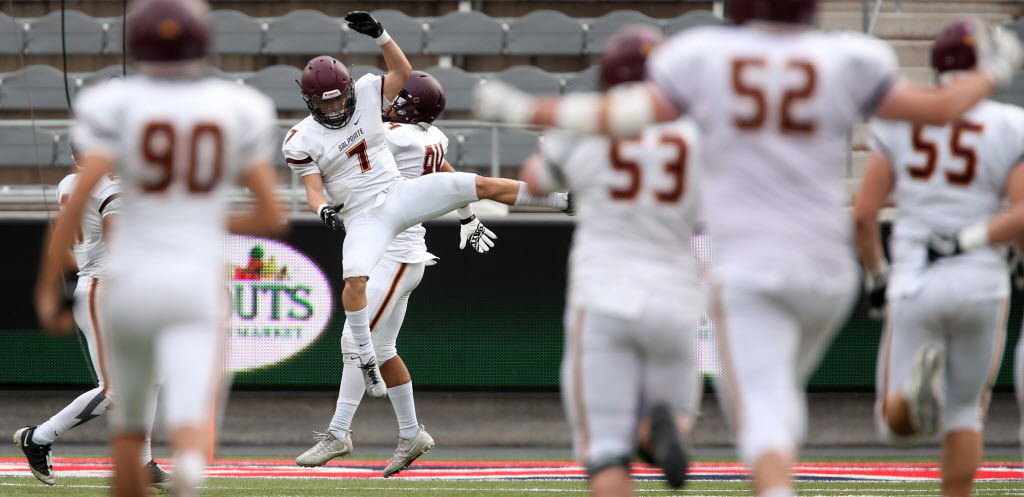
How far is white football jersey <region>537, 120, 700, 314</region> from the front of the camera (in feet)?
11.8


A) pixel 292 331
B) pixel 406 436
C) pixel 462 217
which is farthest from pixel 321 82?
pixel 292 331

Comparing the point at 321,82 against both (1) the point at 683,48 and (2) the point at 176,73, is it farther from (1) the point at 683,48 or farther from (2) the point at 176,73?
(1) the point at 683,48

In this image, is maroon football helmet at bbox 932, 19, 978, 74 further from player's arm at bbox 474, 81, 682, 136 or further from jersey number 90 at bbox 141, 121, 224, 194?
jersey number 90 at bbox 141, 121, 224, 194

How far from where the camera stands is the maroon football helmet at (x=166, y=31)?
140 inches

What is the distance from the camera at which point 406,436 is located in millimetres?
7461

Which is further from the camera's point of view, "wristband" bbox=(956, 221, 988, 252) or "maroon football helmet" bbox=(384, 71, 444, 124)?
"maroon football helmet" bbox=(384, 71, 444, 124)

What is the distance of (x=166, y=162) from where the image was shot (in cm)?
354

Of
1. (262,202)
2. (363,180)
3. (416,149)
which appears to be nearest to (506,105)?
(262,202)

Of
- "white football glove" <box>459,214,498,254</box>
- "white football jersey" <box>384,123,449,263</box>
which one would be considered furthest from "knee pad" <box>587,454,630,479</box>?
"white football glove" <box>459,214,498,254</box>

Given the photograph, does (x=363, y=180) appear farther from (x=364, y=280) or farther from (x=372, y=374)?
(x=372, y=374)

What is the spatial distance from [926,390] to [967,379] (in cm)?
34

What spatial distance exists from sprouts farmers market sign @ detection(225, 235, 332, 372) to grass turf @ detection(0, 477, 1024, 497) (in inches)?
93.5

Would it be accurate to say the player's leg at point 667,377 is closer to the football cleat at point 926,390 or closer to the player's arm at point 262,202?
the football cleat at point 926,390

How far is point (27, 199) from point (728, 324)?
326 inches
